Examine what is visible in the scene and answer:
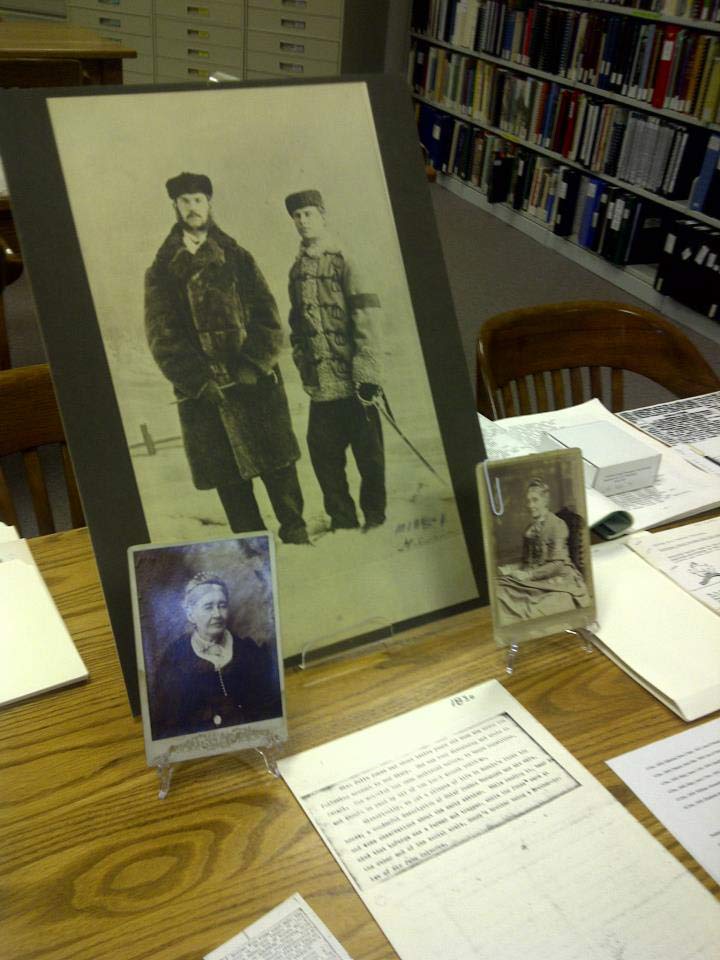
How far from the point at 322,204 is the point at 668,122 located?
3582 millimetres

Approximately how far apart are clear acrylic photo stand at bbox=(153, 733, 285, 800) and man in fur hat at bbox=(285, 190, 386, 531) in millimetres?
201

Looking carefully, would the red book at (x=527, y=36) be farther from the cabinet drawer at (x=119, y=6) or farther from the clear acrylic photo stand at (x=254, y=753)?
the clear acrylic photo stand at (x=254, y=753)

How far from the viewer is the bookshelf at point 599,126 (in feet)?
11.6

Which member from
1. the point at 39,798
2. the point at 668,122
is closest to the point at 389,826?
the point at 39,798

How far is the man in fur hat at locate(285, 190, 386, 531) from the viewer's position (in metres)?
0.75

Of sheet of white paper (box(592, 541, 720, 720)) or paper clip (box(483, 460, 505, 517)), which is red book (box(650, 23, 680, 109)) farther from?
paper clip (box(483, 460, 505, 517))

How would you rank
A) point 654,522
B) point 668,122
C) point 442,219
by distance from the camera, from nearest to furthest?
point 654,522, point 668,122, point 442,219

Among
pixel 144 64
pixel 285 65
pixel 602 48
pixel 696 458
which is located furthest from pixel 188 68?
pixel 696 458

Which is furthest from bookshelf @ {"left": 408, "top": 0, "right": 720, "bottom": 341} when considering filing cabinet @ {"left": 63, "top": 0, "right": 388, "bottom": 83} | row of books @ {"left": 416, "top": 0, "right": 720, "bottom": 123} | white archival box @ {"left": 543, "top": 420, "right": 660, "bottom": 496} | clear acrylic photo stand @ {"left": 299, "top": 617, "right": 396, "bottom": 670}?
clear acrylic photo stand @ {"left": 299, "top": 617, "right": 396, "bottom": 670}

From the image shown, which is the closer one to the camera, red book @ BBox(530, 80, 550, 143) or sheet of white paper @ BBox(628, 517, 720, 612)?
sheet of white paper @ BBox(628, 517, 720, 612)

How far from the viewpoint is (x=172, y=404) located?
69cm

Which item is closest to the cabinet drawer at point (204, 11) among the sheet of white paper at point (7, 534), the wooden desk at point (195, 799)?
the sheet of white paper at point (7, 534)

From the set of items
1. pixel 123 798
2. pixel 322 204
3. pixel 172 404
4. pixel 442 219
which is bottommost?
pixel 442 219

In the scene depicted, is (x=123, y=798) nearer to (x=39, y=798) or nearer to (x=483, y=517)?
(x=39, y=798)
